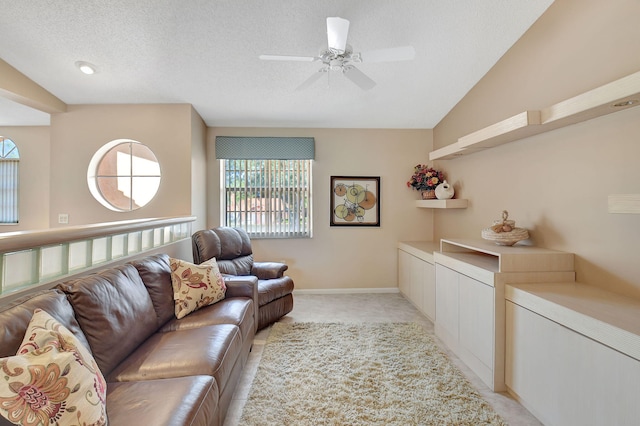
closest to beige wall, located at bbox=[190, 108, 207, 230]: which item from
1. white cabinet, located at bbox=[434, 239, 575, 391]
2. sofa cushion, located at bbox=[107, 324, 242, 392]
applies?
sofa cushion, located at bbox=[107, 324, 242, 392]

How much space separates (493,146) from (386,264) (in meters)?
2.11

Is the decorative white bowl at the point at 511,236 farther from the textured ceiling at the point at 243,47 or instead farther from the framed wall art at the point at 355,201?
the framed wall art at the point at 355,201

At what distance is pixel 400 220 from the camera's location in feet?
13.9

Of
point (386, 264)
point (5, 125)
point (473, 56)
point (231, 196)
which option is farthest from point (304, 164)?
point (5, 125)

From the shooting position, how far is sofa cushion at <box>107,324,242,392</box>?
1.42 m

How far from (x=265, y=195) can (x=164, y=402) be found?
10.4 feet

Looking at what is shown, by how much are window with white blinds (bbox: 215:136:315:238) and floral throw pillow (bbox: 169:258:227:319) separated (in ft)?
5.86

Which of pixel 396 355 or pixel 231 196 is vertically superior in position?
pixel 231 196

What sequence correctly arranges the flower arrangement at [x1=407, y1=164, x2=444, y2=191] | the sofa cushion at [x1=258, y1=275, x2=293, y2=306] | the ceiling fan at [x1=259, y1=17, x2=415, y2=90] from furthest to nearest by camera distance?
the flower arrangement at [x1=407, y1=164, x2=444, y2=191]
the sofa cushion at [x1=258, y1=275, x2=293, y2=306]
the ceiling fan at [x1=259, y1=17, x2=415, y2=90]

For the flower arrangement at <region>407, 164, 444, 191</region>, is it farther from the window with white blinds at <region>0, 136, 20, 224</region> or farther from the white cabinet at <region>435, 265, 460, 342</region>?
the window with white blinds at <region>0, 136, 20, 224</region>

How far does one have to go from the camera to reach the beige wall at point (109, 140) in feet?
11.2

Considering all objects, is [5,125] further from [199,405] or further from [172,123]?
[199,405]

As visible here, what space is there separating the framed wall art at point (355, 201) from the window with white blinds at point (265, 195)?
441 mm

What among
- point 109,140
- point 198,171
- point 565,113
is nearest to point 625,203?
point 565,113
